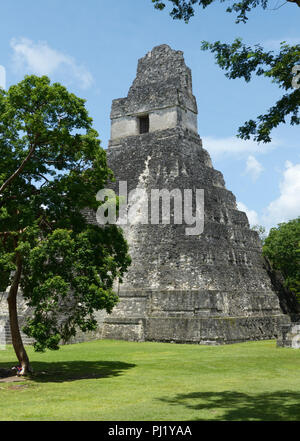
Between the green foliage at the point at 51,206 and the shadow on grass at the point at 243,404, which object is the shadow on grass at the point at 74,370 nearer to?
the green foliage at the point at 51,206

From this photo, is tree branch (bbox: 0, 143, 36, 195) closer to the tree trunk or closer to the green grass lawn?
the tree trunk

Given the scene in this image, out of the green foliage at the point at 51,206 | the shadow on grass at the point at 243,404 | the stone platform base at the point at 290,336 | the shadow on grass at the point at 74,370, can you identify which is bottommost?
the shadow on grass at the point at 74,370

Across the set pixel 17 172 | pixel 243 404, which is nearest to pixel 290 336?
pixel 243 404

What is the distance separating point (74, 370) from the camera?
37.6ft

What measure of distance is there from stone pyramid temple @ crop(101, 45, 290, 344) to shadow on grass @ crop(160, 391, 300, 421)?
978 cm

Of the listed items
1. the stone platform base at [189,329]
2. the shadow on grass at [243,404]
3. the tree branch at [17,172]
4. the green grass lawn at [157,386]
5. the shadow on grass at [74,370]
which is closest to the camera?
the shadow on grass at [243,404]

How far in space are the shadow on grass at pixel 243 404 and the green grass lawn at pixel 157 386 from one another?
0.01 metres

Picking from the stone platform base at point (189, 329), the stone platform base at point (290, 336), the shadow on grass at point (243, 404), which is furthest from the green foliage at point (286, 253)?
the shadow on grass at point (243, 404)

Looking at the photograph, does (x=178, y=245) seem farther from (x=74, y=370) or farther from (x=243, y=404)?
(x=243, y=404)

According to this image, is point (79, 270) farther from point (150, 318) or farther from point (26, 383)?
point (150, 318)

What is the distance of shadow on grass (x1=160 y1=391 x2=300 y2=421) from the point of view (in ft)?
20.2

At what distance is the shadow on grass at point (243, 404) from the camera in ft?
20.2

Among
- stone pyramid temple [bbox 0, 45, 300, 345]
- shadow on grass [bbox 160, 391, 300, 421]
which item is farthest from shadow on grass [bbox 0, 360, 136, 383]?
stone pyramid temple [bbox 0, 45, 300, 345]

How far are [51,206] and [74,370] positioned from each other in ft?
13.3
